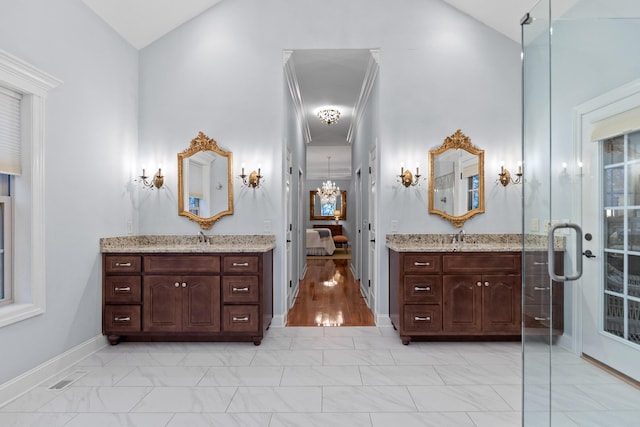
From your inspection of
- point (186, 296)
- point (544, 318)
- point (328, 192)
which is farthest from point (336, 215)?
point (544, 318)

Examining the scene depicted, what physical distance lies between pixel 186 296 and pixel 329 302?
2.21 meters

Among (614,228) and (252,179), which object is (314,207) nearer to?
(252,179)

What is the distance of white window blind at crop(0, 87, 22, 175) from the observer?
2.54 m

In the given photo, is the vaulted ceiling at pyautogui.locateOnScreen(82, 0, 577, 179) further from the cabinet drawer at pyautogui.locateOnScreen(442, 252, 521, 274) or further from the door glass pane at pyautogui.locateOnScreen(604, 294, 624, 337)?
the door glass pane at pyautogui.locateOnScreen(604, 294, 624, 337)

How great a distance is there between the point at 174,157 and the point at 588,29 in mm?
3671

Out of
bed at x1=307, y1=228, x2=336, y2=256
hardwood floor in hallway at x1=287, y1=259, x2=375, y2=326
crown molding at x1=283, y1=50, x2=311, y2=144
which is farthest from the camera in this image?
bed at x1=307, y1=228, x2=336, y2=256

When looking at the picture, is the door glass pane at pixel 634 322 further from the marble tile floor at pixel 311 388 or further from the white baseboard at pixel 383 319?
the white baseboard at pixel 383 319

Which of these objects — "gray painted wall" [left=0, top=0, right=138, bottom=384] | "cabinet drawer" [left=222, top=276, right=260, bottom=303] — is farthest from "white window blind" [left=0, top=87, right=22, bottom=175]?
"cabinet drawer" [left=222, top=276, right=260, bottom=303]

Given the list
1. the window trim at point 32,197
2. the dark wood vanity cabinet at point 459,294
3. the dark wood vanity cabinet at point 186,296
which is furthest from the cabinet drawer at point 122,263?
the dark wood vanity cabinet at point 459,294

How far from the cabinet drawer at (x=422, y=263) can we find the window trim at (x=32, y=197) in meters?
2.92

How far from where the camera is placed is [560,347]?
1.78 meters

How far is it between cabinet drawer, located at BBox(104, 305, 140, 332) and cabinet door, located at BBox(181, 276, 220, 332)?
43 cm

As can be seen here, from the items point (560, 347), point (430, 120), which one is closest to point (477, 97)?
point (430, 120)

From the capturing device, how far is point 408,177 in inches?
158
